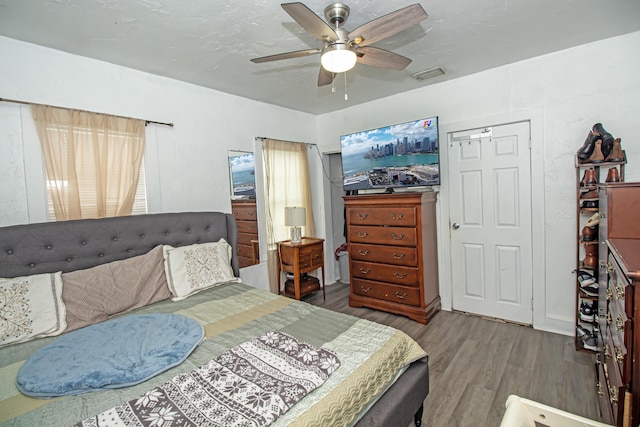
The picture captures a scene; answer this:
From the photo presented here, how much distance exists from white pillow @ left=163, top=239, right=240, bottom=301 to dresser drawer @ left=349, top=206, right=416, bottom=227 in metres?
1.51

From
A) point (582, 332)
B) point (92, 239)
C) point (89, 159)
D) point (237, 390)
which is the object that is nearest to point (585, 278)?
point (582, 332)

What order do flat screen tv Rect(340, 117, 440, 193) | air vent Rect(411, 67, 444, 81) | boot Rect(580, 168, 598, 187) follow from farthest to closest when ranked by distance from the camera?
1. flat screen tv Rect(340, 117, 440, 193)
2. air vent Rect(411, 67, 444, 81)
3. boot Rect(580, 168, 598, 187)

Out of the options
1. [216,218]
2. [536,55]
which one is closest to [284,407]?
[216,218]

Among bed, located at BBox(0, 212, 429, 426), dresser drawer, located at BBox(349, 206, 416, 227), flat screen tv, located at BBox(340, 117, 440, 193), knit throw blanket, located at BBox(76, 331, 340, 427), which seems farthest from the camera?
flat screen tv, located at BBox(340, 117, 440, 193)

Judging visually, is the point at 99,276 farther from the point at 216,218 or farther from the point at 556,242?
the point at 556,242

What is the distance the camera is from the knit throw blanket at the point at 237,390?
98cm

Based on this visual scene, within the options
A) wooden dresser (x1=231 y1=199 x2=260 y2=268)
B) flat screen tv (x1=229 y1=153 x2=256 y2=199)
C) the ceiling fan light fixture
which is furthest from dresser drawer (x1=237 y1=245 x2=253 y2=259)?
the ceiling fan light fixture

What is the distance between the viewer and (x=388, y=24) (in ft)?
4.91

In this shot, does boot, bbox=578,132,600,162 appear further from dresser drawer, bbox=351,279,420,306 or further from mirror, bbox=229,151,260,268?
mirror, bbox=229,151,260,268

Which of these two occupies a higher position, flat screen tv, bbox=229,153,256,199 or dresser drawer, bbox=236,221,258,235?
flat screen tv, bbox=229,153,256,199

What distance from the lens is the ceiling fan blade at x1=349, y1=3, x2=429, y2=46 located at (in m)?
1.40

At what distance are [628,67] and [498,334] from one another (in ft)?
8.00

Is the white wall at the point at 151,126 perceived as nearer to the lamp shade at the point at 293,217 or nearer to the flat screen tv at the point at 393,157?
the lamp shade at the point at 293,217

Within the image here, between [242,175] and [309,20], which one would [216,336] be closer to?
[309,20]
